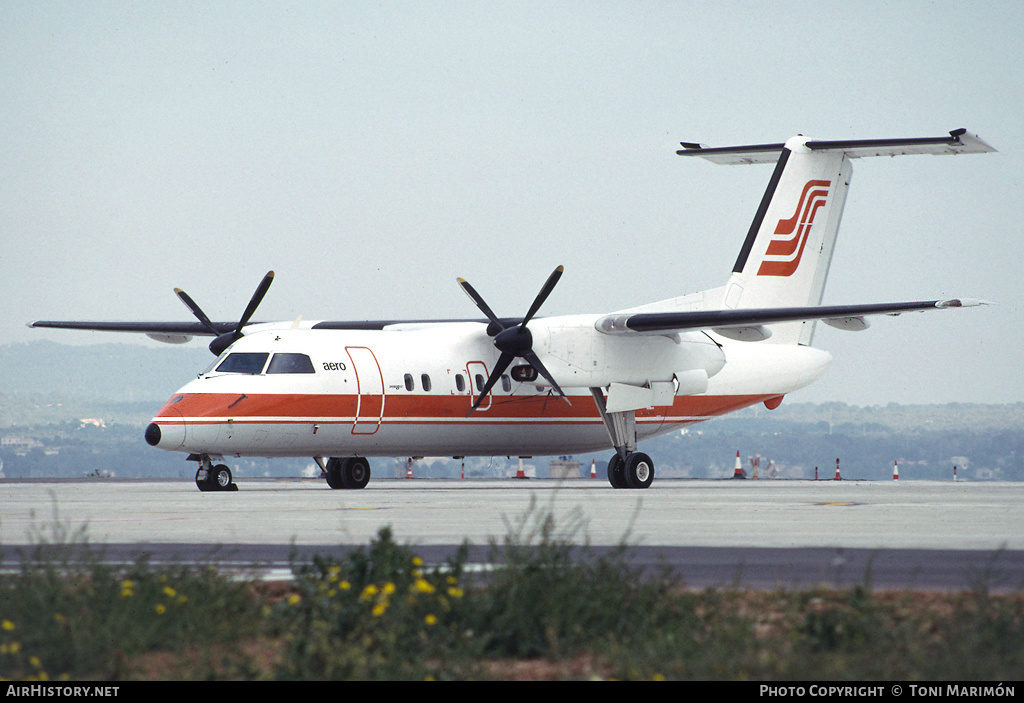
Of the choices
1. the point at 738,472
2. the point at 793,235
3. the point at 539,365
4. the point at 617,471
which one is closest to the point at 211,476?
the point at 539,365

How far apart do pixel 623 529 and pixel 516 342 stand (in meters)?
12.8

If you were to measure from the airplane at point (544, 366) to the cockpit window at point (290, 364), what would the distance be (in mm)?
31

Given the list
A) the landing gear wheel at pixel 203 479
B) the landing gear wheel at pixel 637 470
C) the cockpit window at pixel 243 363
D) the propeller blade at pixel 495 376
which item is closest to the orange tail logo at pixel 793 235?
the landing gear wheel at pixel 637 470

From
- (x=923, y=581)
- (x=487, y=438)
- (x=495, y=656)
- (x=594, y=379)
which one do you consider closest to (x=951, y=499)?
(x=594, y=379)

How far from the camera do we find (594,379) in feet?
94.5

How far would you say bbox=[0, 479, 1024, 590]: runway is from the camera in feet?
35.3

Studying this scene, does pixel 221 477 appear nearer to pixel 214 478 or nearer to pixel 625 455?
pixel 214 478

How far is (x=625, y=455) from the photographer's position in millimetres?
29797

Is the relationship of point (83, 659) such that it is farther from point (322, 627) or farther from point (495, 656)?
point (495, 656)

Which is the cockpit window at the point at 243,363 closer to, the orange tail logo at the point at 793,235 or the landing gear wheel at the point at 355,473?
the landing gear wheel at the point at 355,473

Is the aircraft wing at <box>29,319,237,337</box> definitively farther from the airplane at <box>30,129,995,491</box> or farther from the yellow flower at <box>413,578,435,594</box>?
the yellow flower at <box>413,578,435,594</box>

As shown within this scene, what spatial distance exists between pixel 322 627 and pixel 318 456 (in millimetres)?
19909

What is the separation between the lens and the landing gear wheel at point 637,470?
2958 centimetres

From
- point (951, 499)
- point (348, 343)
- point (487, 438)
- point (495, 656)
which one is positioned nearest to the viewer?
point (495, 656)
